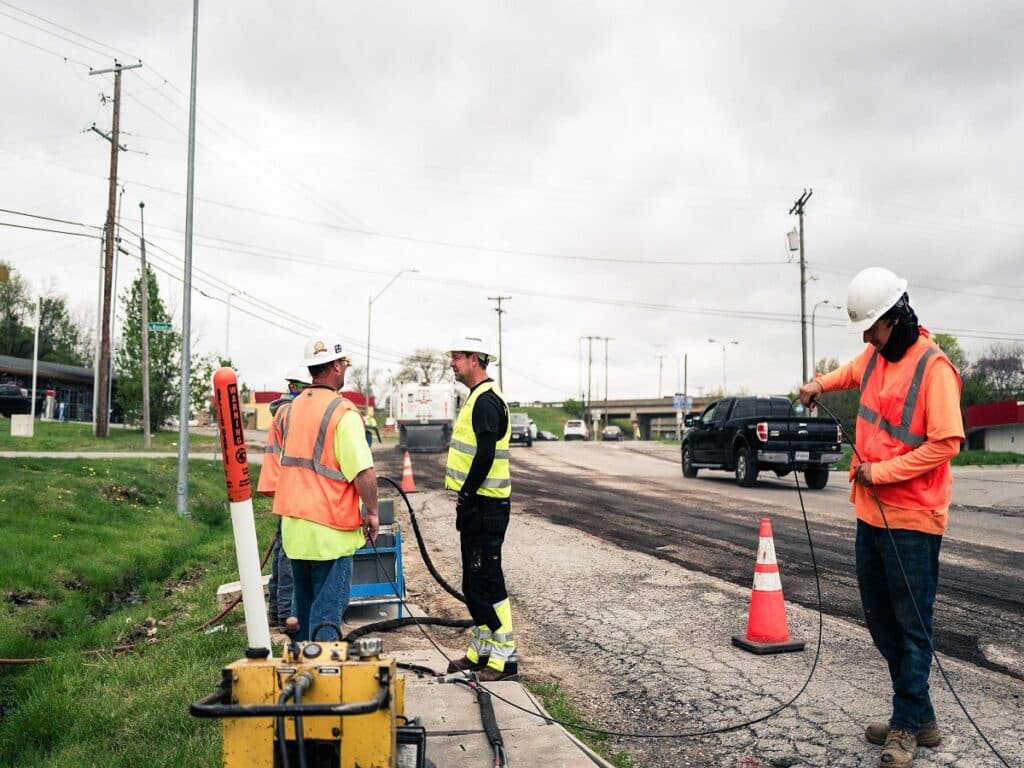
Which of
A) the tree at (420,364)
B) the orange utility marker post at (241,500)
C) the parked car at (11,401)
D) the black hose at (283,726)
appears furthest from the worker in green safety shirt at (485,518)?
the tree at (420,364)

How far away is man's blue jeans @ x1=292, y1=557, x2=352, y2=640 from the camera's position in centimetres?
457

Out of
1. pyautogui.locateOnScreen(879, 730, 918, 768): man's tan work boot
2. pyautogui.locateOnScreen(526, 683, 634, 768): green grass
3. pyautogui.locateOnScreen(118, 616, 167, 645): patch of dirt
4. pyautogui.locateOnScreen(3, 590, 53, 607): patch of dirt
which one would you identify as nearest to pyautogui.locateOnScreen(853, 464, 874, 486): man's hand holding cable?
pyautogui.locateOnScreen(879, 730, 918, 768): man's tan work boot

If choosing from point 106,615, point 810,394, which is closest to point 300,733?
point 810,394

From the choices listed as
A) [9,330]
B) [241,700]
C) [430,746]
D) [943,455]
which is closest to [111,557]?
[430,746]

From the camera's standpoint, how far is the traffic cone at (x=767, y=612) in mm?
6289

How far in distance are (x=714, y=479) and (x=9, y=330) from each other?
71.4 m

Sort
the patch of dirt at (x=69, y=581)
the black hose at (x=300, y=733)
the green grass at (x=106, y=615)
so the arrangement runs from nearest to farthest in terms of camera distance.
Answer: the black hose at (x=300, y=733), the green grass at (x=106, y=615), the patch of dirt at (x=69, y=581)

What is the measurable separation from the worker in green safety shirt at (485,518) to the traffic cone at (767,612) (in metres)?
1.84

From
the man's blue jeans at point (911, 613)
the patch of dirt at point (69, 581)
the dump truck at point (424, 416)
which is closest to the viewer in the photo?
the man's blue jeans at point (911, 613)

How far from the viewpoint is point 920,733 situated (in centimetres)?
436

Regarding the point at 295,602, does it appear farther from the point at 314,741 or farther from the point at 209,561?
the point at 209,561

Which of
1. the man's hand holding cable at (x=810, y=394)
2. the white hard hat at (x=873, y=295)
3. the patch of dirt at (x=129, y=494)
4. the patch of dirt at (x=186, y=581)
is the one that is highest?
the white hard hat at (x=873, y=295)

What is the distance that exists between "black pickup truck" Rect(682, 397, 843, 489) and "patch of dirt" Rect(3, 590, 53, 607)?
528 inches

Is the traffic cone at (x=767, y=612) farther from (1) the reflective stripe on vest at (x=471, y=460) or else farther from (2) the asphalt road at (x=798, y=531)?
(1) the reflective stripe on vest at (x=471, y=460)
